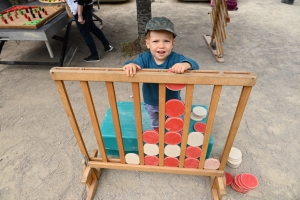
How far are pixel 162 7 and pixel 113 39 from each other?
110 inches

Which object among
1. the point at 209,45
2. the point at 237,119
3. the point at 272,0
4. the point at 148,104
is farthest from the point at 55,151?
the point at 272,0

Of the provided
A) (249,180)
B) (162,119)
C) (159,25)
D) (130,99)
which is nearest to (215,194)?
(249,180)

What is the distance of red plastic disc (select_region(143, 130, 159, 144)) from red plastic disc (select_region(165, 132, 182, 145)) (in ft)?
0.24

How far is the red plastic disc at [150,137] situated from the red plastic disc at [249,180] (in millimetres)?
925

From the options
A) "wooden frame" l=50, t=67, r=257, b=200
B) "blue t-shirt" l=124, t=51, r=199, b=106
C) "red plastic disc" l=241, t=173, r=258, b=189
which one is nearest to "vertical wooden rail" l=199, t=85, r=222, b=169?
"wooden frame" l=50, t=67, r=257, b=200

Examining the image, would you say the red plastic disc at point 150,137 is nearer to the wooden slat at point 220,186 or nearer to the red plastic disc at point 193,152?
the red plastic disc at point 193,152

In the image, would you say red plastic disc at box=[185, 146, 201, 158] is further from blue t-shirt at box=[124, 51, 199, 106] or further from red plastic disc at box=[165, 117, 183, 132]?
blue t-shirt at box=[124, 51, 199, 106]

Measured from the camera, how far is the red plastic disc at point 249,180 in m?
1.75

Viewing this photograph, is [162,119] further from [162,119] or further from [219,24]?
[219,24]

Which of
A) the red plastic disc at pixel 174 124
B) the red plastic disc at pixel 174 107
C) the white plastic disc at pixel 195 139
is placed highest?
the red plastic disc at pixel 174 107

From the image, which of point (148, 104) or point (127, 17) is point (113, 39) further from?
point (148, 104)

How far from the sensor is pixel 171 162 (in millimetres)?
1631

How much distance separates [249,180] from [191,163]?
0.61m

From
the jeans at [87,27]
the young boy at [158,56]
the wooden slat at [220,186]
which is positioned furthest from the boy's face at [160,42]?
the jeans at [87,27]
